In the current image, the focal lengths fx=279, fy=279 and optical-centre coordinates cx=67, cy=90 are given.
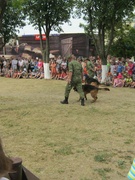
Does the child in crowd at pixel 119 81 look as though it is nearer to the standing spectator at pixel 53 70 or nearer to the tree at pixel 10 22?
the standing spectator at pixel 53 70

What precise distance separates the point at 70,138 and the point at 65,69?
13550mm

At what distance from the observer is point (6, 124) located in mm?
6547

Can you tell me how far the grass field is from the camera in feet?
13.6

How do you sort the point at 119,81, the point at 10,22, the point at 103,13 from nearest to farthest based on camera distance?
1. the point at 119,81
2. the point at 103,13
3. the point at 10,22

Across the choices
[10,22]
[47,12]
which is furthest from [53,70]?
[10,22]

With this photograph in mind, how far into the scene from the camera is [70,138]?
18.1 ft

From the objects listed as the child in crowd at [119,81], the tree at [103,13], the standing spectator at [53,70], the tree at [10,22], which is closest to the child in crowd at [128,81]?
the child in crowd at [119,81]

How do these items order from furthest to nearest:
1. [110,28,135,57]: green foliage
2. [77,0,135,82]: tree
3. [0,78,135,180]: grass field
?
[110,28,135,57]: green foliage, [77,0,135,82]: tree, [0,78,135,180]: grass field

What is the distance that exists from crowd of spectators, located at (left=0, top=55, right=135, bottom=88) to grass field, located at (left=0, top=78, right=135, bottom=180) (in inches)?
241

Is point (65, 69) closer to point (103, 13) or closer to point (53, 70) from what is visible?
point (53, 70)

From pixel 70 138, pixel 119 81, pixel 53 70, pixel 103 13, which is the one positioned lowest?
pixel 70 138

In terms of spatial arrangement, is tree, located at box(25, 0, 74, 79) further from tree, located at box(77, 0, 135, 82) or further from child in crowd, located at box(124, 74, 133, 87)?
child in crowd, located at box(124, 74, 133, 87)

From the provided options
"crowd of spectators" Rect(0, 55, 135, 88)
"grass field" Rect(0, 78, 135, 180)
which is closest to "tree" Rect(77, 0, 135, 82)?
"crowd of spectators" Rect(0, 55, 135, 88)

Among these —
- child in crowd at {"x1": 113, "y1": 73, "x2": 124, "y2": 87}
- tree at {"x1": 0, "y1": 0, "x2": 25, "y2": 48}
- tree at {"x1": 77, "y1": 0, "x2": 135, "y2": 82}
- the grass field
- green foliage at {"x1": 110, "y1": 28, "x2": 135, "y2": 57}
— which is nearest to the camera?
the grass field
